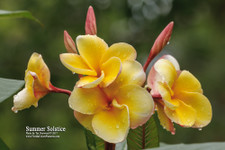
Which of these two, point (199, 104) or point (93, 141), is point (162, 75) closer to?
point (199, 104)

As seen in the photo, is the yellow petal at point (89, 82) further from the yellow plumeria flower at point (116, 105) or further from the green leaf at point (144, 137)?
the green leaf at point (144, 137)

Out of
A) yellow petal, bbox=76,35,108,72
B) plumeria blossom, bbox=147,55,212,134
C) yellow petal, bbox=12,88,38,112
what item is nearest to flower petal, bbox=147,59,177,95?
plumeria blossom, bbox=147,55,212,134

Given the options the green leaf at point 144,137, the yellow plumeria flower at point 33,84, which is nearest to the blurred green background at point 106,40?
the green leaf at point 144,137

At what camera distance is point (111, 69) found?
67cm

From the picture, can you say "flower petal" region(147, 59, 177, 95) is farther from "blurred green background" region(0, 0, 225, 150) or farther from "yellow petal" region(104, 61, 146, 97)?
"blurred green background" region(0, 0, 225, 150)

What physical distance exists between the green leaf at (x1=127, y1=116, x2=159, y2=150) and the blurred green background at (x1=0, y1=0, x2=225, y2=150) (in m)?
2.29

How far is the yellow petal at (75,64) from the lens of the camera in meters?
0.66

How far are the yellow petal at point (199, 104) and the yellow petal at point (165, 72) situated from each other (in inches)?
1.6

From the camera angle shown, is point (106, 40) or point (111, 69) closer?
point (111, 69)

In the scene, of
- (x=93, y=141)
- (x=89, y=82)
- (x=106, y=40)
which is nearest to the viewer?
(x=89, y=82)

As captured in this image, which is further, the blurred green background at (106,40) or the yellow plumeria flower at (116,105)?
the blurred green background at (106,40)

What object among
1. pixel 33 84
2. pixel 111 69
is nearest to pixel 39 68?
pixel 33 84

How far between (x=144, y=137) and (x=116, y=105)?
0.26 metres

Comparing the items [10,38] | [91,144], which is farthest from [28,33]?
[91,144]
